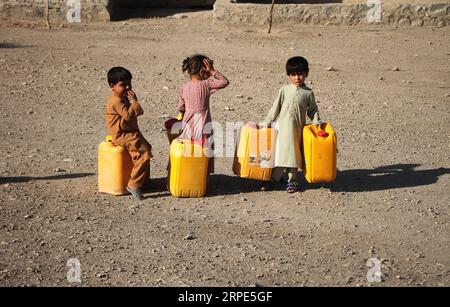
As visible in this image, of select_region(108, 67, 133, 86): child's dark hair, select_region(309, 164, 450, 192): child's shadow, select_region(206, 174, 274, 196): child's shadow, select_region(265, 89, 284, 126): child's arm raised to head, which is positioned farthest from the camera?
select_region(309, 164, 450, 192): child's shadow

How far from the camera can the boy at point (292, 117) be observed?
24.4ft

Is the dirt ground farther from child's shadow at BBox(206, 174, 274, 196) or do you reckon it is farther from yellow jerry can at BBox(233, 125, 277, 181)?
yellow jerry can at BBox(233, 125, 277, 181)

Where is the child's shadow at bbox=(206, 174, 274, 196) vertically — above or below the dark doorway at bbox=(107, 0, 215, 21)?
below

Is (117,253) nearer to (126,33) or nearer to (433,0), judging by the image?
(126,33)

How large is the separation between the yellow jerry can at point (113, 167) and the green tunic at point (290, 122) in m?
1.28

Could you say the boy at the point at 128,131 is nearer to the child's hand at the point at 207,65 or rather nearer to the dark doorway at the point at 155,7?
the child's hand at the point at 207,65

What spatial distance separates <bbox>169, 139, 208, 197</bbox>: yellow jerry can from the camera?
284 inches

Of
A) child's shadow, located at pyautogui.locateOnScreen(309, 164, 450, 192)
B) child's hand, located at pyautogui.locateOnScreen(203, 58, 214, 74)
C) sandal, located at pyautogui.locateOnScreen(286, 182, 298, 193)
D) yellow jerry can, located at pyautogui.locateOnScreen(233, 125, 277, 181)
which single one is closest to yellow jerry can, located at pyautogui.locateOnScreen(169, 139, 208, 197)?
yellow jerry can, located at pyautogui.locateOnScreen(233, 125, 277, 181)

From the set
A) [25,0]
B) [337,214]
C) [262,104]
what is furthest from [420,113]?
[25,0]

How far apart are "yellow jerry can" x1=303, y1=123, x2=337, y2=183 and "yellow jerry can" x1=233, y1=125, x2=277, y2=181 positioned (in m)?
0.32

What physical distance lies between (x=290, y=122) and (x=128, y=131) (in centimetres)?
137

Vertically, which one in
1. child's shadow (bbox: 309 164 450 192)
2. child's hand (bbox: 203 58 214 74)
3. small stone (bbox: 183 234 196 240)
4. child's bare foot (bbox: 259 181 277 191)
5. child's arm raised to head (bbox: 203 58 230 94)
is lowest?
small stone (bbox: 183 234 196 240)

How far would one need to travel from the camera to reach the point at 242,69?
12445 millimetres

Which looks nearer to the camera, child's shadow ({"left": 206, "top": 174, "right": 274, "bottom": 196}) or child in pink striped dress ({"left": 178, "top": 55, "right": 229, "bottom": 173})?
child in pink striped dress ({"left": 178, "top": 55, "right": 229, "bottom": 173})
